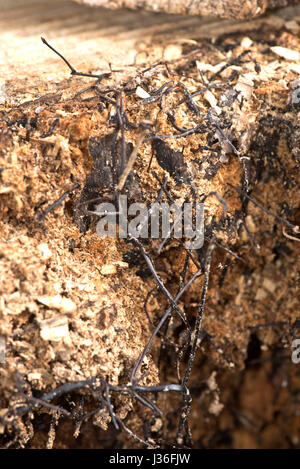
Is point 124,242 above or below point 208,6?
below

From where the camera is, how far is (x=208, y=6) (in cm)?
130

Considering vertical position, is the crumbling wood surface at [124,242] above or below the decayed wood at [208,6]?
below

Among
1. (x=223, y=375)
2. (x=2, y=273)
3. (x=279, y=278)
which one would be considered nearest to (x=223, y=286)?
(x=279, y=278)

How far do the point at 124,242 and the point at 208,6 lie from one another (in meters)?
0.77

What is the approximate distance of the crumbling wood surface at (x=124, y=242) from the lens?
952 millimetres

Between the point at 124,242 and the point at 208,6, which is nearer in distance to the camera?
the point at 124,242

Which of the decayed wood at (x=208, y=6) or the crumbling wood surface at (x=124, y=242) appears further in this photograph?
the decayed wood at (x=208, y=6)

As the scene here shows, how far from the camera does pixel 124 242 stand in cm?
109

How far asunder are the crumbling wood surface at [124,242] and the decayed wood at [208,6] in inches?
1.9

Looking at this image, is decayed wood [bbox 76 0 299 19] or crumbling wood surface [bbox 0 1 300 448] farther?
decayed wood [bbox 76 0 299 19]

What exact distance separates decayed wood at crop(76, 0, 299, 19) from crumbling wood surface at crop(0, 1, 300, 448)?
0.16 feet

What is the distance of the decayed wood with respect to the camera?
50.6 inches

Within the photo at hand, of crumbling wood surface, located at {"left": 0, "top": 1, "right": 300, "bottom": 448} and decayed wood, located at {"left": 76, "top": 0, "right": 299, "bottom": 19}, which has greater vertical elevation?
decayed wood, located at {"left": 76, "top": 0, "right": 299, "bottom": 19}

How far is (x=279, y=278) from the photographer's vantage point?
130 centimetres
